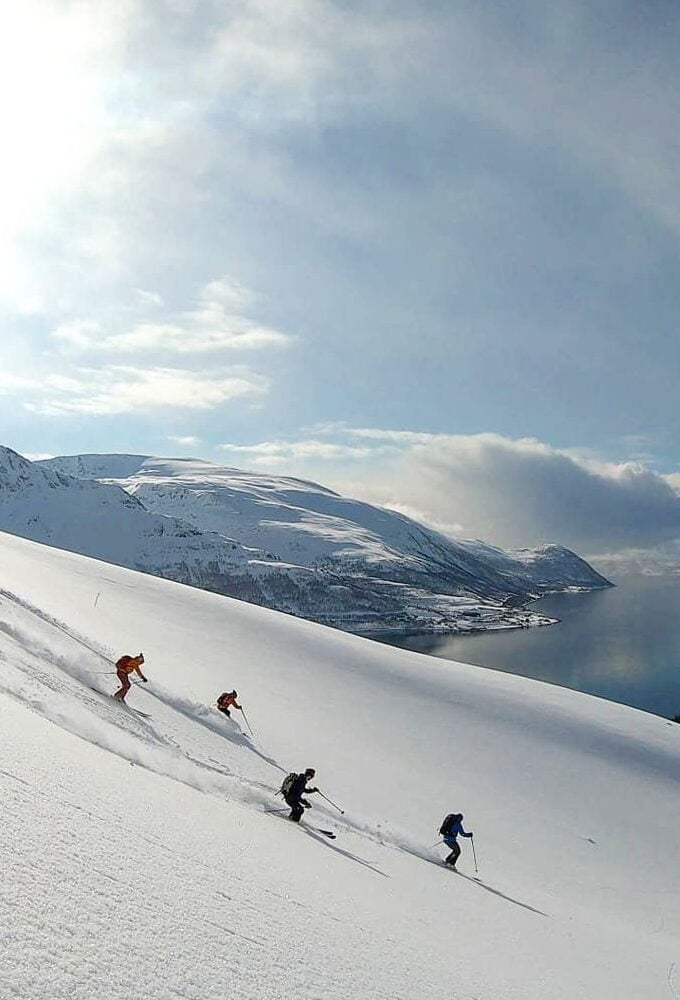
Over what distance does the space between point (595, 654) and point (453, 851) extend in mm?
105483

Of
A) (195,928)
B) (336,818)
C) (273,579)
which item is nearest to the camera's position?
(195,928)

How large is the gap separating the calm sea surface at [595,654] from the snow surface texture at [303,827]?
5646 cm

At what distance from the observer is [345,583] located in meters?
181

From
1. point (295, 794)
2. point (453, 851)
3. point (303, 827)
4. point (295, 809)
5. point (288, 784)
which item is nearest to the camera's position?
point (303, 827)

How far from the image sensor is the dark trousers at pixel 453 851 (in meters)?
12.1

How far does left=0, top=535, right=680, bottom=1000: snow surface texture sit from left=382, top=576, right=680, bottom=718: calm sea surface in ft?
185

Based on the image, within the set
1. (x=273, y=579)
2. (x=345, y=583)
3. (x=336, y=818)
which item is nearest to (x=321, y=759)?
(x=336, y=818)

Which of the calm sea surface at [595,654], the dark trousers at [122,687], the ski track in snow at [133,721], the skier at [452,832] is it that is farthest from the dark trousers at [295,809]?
the calm sea surface at [595,654]

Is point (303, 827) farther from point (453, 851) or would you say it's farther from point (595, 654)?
point (595, 654)

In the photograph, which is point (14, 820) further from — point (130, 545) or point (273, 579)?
point (130, 545)

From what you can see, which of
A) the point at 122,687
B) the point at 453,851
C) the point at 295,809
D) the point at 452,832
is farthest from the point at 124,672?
the point at 453,851

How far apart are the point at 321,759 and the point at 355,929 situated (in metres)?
9.96

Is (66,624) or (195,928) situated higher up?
(195,928)

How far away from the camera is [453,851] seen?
40.3 feet
